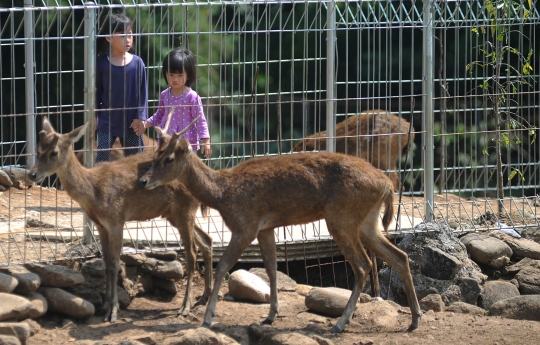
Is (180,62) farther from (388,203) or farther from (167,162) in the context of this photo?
(388,203)

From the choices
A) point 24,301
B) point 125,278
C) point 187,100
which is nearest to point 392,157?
point 187,100

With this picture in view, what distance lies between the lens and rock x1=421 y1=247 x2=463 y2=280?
8.98 m

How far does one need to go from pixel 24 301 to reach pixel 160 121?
225cm

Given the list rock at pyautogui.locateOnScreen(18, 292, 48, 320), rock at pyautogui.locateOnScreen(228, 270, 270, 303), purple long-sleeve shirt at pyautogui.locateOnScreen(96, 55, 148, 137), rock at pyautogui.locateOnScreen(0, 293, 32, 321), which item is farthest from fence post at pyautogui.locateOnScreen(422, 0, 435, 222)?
rock at pyautogui.locateOnScreen(0, 293, 32, 321)

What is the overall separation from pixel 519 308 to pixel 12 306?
4.26 metres

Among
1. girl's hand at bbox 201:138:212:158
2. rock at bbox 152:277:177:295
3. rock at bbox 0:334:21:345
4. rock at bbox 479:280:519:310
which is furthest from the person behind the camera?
rock at bbox 479:280:519:310

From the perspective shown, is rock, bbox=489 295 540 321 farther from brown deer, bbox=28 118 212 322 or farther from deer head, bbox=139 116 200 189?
deer head, bbox=139 116 200 189

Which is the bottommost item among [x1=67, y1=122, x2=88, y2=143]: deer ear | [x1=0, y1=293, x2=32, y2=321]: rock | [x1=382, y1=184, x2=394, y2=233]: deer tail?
[x1=0, y1=293, x2=32, y2=321]: rock

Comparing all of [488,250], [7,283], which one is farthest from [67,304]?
[488,250]

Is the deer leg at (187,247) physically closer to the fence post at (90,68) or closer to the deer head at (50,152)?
the fence post at (90,68)

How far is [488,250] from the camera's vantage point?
30.8ft

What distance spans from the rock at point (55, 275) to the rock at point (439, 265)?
3325mm

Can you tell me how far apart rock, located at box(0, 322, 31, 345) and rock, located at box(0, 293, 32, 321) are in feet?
0.40

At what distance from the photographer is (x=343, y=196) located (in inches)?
296
